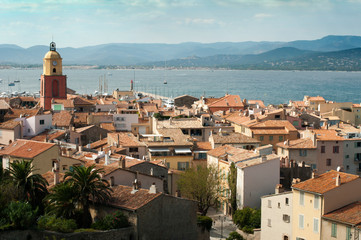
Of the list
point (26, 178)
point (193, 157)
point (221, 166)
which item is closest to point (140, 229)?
point (26, 178)

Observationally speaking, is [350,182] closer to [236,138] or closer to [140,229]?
[140,229]

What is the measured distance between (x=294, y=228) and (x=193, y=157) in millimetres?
13112

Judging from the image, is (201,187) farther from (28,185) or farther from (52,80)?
(52,80)

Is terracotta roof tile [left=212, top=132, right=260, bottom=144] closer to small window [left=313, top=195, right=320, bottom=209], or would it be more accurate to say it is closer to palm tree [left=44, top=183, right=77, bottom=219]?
small window [left=313, top=195, right=320, bottom=209]

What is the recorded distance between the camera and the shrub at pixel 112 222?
2019cm

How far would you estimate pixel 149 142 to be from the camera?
3972 cm

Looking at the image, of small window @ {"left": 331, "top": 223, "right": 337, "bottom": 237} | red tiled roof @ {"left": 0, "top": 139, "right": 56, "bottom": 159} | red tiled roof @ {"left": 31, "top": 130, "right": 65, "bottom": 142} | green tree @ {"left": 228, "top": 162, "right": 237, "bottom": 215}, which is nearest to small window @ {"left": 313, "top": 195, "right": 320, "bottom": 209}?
small window @ {"left": 331, "top": 223, "right": 337, "bottom": 237}

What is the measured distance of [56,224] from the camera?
19250 millimetres

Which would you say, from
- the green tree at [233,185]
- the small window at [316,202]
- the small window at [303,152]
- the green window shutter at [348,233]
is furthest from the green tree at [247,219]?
the small window at [303,152]

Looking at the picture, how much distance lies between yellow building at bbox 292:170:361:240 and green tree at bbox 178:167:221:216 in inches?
283

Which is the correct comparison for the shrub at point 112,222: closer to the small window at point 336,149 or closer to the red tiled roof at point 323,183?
the red tiled roof at point 323,183

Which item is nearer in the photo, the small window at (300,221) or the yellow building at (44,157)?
the small window at (300,221)

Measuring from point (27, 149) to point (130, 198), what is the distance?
37.0ft

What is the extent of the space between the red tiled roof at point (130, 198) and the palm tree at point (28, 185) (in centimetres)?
275
